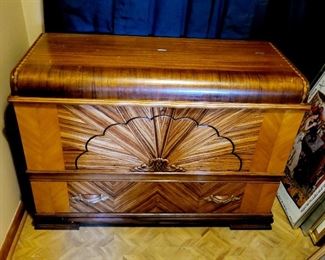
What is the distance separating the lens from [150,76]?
98cm

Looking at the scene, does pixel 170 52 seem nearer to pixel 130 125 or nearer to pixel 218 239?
pixel 130 125

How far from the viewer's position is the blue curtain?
1224mm

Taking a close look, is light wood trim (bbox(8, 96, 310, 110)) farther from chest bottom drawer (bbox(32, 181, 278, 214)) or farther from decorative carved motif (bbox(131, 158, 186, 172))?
chest bottom drawer (bbox(32, 181, 278, 214))

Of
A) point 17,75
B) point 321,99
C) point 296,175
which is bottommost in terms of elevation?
point 296,175

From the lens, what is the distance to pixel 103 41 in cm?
119

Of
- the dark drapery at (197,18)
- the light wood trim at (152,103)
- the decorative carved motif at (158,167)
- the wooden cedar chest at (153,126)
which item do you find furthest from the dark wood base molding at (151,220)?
the dark drapery at (197,18)

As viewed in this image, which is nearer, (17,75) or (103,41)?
(17,75)

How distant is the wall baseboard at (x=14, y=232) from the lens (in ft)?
3.84

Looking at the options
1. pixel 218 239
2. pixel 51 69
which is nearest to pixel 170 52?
pixel 51 69

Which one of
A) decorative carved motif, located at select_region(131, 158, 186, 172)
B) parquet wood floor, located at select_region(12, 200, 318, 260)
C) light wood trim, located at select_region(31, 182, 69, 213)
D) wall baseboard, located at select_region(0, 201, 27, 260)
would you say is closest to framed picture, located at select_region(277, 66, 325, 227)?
parquet wood floor, located at select_region(12, 200, 318, 260)

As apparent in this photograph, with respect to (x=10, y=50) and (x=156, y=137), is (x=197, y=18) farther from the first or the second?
(x=10, y=50)

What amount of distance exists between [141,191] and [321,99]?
851 mm

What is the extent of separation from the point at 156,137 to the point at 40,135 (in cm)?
38

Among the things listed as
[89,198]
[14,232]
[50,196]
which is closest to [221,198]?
[89,198]
